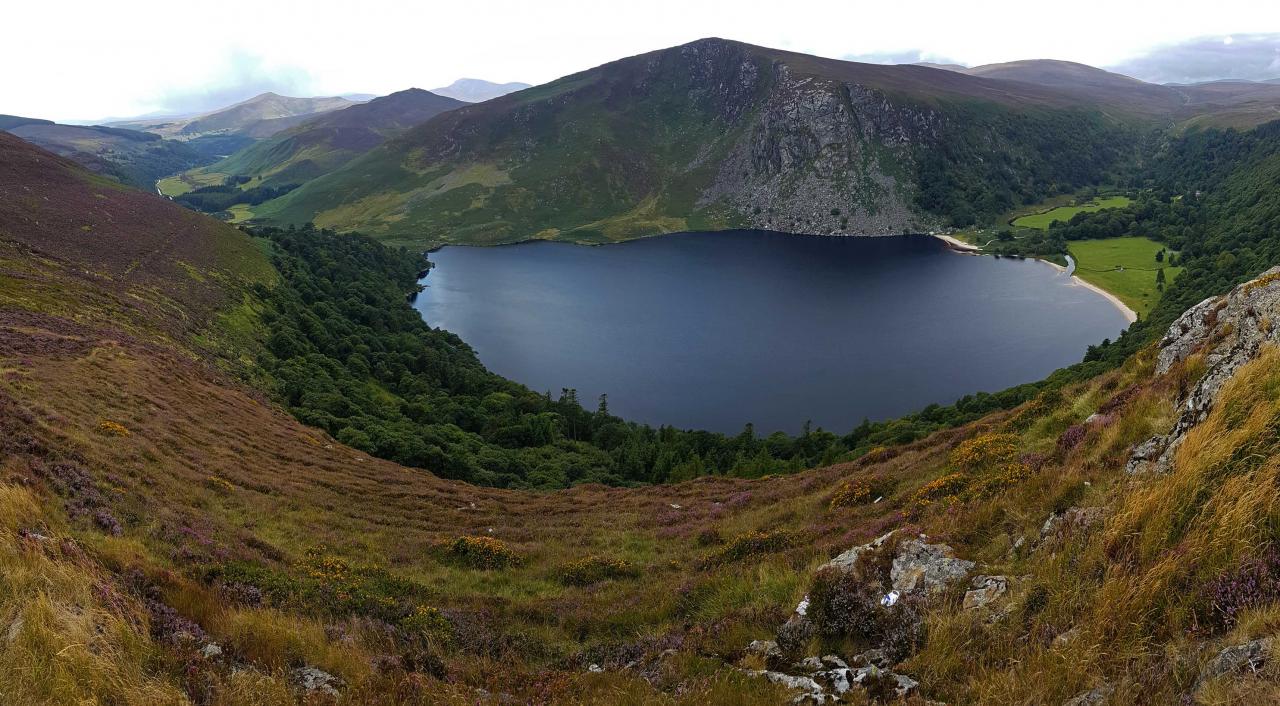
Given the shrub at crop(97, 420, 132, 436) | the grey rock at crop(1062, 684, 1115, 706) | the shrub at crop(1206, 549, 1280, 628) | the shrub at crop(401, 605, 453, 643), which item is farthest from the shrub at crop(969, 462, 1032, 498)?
the shrub at crop(97, 420, 132, 436)

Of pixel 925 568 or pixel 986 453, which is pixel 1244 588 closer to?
pixel 925 568

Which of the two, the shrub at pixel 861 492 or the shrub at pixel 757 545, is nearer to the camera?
the shrub at pixel 757 545

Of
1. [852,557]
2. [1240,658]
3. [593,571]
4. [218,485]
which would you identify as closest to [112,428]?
[218,485]

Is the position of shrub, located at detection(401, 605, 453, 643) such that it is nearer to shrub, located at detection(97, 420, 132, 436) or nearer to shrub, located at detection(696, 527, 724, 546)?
shrub, located at detection(696, 527, 724, 546)

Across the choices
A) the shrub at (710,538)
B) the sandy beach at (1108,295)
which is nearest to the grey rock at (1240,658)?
the shrub at (710,538)

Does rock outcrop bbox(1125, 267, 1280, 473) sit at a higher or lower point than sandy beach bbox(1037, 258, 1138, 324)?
higher

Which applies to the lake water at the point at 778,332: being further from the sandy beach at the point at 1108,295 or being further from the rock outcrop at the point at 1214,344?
the rock outcrop at the point at 1214,344

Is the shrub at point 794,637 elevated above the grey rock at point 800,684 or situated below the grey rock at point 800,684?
below
